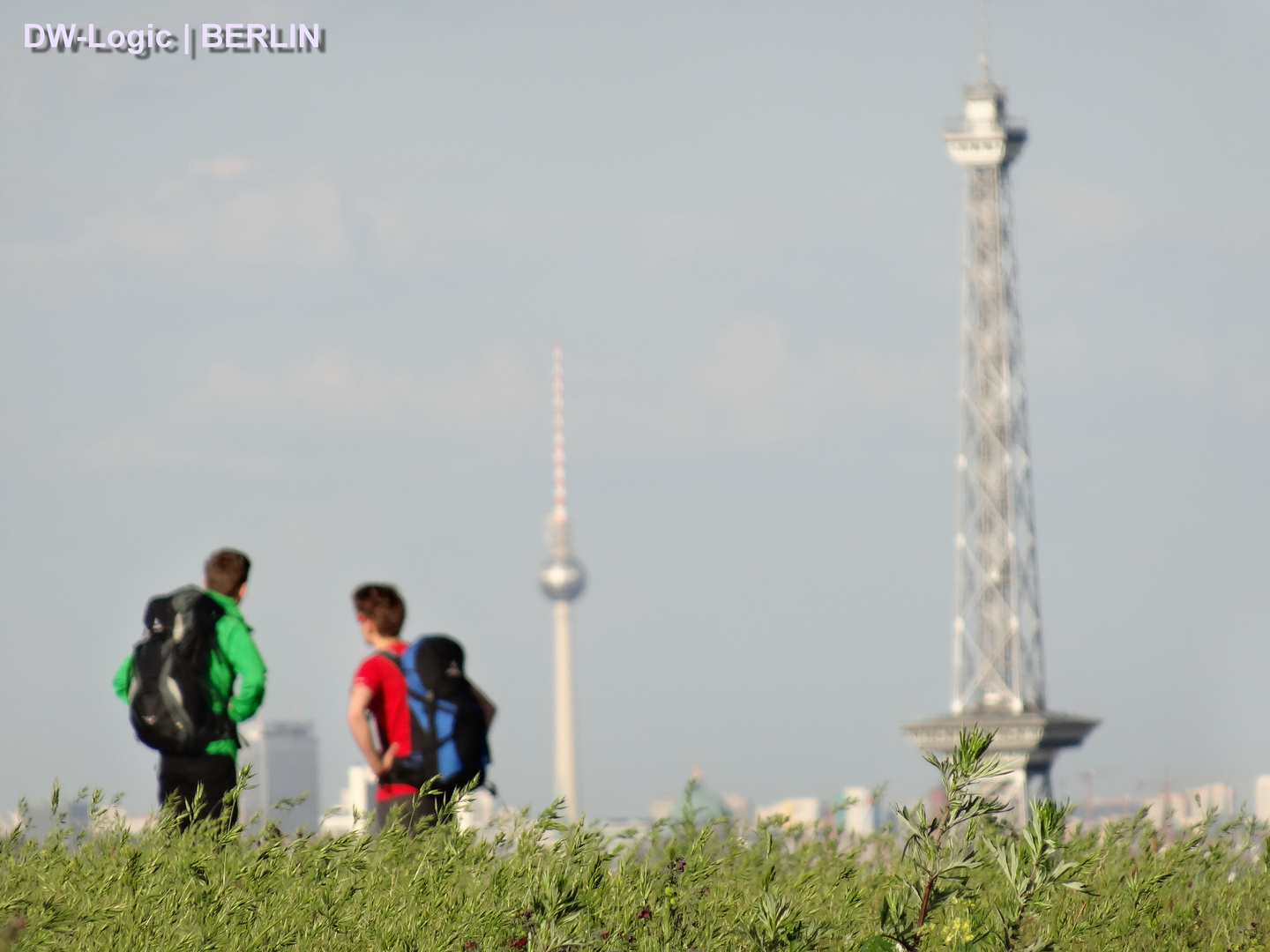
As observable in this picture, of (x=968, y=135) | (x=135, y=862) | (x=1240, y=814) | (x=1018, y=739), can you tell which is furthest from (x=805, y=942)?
(x=968, y=135)

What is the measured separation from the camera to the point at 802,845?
293 inches

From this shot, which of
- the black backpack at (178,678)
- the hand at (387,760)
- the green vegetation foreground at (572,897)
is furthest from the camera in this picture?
the hand at (387,760)

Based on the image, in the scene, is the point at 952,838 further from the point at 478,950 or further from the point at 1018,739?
the point at 1018,739

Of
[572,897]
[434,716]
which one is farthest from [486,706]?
[572,897]

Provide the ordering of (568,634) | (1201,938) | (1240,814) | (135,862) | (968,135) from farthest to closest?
(568,634) → (968,135) → (1240,814) → (1201,938) → (135,862)

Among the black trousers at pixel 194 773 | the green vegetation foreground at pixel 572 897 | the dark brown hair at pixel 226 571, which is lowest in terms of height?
the green vegetation foreground at pixel 572 897

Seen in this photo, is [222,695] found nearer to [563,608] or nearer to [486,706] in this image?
[486,706]

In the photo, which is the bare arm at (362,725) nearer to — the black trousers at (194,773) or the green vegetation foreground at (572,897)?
the black trousers at (194,773)

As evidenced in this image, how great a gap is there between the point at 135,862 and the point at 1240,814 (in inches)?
159

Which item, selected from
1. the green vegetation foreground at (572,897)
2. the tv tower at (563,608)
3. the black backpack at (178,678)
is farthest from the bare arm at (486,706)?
the tv tower at (563,608)

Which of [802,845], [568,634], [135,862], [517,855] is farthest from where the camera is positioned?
[568,634]

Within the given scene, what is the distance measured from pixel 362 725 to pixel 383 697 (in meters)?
0.21

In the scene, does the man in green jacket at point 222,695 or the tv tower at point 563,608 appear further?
the tv tower at point 563,608

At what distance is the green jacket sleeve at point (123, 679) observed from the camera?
25.6 ft
